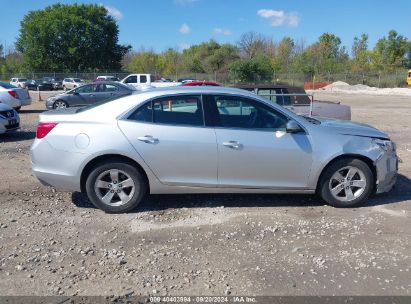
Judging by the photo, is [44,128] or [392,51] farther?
[392,51]

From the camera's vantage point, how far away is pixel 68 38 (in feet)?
238

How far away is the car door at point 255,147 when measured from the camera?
5.38 m

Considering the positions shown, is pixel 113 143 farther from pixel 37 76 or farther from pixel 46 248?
pixel 37 76

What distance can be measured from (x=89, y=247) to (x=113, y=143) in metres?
1.35

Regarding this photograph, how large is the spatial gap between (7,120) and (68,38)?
66574mm

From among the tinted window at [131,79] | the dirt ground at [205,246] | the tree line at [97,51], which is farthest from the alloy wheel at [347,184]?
the tree line at [97,51]

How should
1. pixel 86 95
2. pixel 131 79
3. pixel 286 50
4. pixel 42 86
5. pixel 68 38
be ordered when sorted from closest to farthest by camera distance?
pixel 86 95 < pixel 131 79 < pixel 42 86 < pixel 68 38 < pixel 286 50

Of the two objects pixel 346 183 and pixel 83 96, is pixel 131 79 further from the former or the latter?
pixel 346 183

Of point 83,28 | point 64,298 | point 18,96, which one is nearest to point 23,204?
point 64,298

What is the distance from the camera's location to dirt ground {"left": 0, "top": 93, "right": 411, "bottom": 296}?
3.77 meters

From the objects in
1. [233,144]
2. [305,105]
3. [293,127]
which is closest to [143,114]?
[233,144]

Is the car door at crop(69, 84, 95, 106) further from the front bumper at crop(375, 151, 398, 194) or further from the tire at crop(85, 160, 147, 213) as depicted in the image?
the front bumper at crop(375, 151, 398, 194)

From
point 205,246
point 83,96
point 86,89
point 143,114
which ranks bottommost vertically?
point 205,246

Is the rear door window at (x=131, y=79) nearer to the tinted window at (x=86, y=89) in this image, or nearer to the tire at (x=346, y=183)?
the tinted window at (x=86, y=89)
